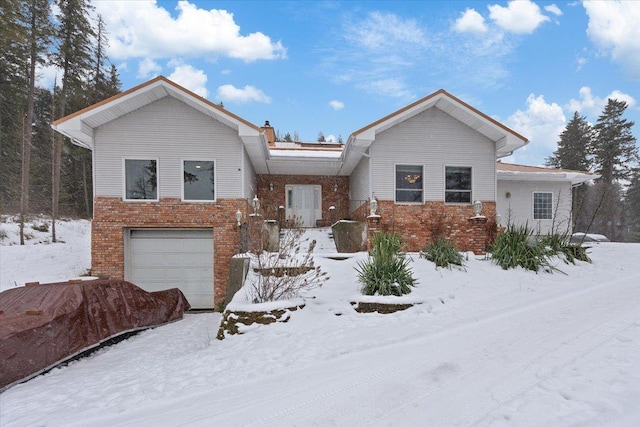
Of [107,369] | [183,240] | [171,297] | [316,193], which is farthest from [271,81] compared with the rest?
[107,369]

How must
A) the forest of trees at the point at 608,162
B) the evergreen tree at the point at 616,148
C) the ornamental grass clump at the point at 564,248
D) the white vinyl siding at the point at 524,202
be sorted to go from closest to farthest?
1. the ornamental grass clump at the point at 564,248
2. the white vinyl siding at the point at 524,202
3. the forest of trees at the point at 608,162
4. the evergreen tree at the point at 616,148

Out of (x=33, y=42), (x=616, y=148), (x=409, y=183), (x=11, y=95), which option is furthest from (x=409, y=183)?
(x=616, y=148)

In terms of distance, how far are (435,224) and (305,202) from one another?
621 cm

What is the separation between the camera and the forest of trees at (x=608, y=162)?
27078mm

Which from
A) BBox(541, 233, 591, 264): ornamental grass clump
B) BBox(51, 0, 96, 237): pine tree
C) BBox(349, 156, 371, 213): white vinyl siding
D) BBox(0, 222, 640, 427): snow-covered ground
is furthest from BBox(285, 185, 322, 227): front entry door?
BBox(51, 0, 96, 237): pine tree

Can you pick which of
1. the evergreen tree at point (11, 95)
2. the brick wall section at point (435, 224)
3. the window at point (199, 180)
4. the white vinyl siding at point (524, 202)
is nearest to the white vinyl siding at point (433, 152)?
the brick wall section at point (435, 224)

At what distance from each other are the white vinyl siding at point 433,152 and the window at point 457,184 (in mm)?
197

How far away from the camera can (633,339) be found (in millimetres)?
3961

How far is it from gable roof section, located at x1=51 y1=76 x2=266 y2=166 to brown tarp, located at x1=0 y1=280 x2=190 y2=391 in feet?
18.0

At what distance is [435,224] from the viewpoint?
1056 cm

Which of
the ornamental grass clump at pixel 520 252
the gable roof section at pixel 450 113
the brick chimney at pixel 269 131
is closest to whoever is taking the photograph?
the ornamental grass clump at pixel 520 252

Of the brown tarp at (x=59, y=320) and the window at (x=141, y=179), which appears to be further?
the window at (x=141, y=179)

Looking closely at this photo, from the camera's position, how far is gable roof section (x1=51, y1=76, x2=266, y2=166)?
8.82 meters

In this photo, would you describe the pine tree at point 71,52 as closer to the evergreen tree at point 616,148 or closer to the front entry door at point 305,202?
the front entry door at point 305,202
